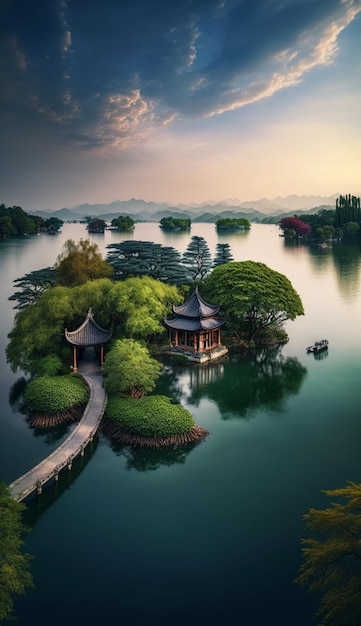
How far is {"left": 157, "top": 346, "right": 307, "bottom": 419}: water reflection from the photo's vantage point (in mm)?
23844

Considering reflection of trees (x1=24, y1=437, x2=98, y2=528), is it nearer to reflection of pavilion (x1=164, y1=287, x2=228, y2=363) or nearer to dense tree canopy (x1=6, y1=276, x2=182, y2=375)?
dense tree canopy (x1=6, y1=276, x2=182, y2=375)

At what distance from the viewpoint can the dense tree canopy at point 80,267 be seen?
3462cm

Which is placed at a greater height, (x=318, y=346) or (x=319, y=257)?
(x=319, y=257)

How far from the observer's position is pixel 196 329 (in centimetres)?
2941

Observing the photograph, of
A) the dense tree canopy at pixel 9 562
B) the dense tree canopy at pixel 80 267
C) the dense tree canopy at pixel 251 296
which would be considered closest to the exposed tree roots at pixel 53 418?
the dense tree canopy at pixel 9 562

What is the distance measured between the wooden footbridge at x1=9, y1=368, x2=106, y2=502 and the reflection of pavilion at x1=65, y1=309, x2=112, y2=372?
320cm

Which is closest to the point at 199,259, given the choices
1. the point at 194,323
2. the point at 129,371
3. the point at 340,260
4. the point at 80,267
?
the point at 80,267

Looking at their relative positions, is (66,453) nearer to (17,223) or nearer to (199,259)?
(199,259)

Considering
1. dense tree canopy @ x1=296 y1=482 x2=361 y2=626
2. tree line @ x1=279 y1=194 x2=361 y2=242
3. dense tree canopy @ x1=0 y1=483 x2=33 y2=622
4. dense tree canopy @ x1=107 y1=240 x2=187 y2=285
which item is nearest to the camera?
dense tree canopy @ x1=296 y1=482 x2=361 y2=626

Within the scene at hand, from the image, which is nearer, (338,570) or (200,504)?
(338,570)

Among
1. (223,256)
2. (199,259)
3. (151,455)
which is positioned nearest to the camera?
(151,455)

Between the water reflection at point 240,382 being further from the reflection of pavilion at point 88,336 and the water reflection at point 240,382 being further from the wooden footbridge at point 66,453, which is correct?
the wooden footbridge at point 66,453

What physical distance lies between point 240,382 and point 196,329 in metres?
4.75

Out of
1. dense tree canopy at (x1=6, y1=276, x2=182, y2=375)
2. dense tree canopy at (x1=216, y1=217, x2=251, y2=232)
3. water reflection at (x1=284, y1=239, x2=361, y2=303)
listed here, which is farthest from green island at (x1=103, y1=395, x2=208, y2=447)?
dense tree canopy at (x1=216, y1=217, x2=251, y2=232)
